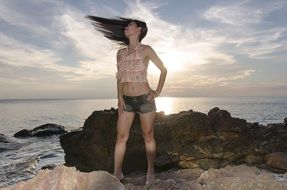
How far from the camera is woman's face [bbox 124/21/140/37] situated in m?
7.12

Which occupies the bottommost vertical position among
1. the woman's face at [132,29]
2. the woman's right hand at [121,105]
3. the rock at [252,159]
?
the rock at [252,159]

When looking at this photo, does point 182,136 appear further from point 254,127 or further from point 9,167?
point 9,167

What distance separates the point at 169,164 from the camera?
31.7 ft

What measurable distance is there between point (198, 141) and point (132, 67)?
3.84 m

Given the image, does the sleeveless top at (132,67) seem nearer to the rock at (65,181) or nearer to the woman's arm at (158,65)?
the woman's arm at (158,65)

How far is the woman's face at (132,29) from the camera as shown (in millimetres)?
7121

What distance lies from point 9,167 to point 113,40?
1550cm

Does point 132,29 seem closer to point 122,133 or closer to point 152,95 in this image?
point 152,95

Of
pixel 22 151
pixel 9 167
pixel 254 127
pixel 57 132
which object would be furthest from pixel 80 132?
pixel 57 132

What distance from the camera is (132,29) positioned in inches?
281

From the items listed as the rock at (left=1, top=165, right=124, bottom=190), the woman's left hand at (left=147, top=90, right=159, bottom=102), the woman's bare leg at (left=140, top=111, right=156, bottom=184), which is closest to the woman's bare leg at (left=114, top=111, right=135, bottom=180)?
the woman's bare leg at (left=140, top=111, right=156, bottom=184)

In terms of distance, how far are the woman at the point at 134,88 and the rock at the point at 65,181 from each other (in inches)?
74.5

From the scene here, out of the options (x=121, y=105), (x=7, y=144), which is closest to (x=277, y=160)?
(x=121, y=105)

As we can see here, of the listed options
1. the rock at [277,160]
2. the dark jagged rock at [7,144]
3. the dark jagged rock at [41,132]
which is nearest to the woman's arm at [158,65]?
the rock at [277,160]
